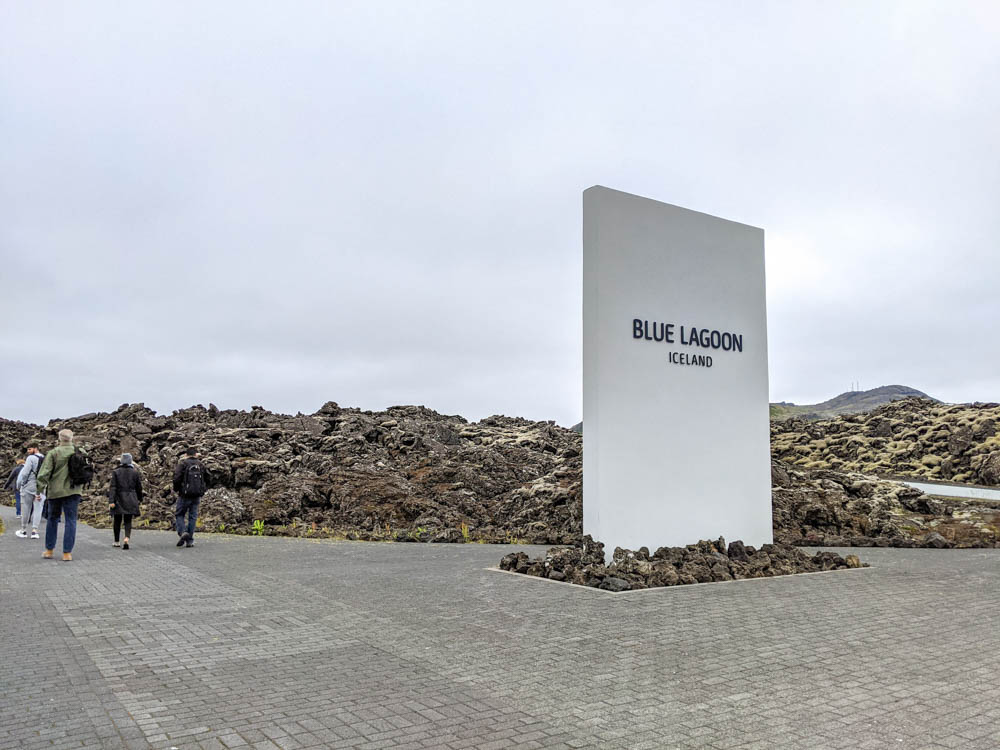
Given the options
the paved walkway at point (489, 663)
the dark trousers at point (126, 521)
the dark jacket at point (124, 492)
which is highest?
the dark jacket at point (124, 492)

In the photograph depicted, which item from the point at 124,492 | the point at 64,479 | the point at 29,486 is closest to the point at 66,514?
the point at 64,479

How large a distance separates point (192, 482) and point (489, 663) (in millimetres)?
10432

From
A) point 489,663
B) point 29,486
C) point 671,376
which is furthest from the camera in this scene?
point 29,486

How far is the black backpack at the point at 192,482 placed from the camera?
1483 cm

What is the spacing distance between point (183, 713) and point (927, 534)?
55.3 ft

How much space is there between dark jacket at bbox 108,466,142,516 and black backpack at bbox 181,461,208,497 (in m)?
0.86

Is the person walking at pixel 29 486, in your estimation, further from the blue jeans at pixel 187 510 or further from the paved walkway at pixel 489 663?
the paved walkway at pixel 489 663

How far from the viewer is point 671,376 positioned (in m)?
11.9

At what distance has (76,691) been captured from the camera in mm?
5344

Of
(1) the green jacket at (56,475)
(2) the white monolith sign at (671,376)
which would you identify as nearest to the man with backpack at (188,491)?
(1) the green jacket at (56,475)

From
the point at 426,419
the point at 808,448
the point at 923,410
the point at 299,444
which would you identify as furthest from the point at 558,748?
the point at 923,410

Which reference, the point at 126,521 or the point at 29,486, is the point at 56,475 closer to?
the point at 126,521

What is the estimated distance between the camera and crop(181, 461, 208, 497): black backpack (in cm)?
1483

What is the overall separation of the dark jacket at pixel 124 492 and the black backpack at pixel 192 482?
2.83 feet
